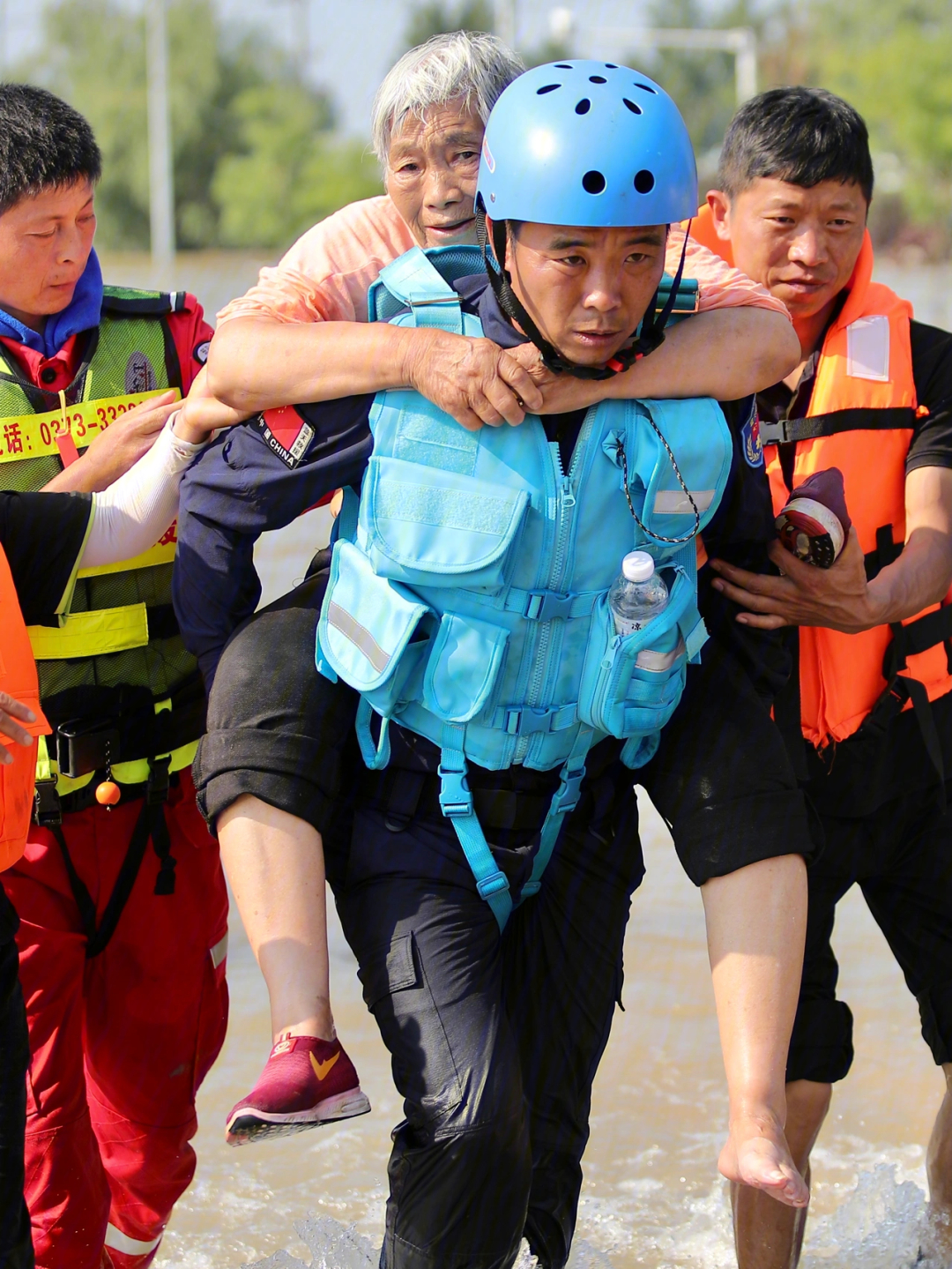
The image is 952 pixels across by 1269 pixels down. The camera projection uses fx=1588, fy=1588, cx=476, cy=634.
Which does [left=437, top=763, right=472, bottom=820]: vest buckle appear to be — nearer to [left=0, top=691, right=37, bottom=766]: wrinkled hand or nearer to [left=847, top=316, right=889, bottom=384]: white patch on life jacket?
[left=0, top=691, right=37, bottom=766]: wrinkled hand

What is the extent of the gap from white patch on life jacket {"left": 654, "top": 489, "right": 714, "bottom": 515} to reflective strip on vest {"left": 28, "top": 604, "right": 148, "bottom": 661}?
4.12 ft

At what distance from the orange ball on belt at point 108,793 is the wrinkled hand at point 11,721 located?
0.61 m

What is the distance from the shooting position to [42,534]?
2.93 meters

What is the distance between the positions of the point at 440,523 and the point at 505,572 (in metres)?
0.13

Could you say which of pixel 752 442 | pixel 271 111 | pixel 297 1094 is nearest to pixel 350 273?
pixel 752 442

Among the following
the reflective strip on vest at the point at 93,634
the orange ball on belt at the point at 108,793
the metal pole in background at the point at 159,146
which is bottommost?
the metal pole in background at the point at 159,146

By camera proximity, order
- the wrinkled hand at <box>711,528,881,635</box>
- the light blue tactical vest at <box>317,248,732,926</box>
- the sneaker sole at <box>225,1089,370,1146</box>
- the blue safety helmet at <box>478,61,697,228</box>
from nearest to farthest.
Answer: the sneaker sole at <box>225,1089,370,1146</box>
the blue safety helmet at <box>478,61,697,228</box>
the light blue tactical vest at <box>317,248,732,926</box>
the wrinkled hand at <box>711,528,881,635</box>

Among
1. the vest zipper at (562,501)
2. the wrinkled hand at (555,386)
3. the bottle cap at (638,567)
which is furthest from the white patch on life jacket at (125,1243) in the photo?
the wrinkled hand at (555,386)

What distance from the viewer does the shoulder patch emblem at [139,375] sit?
10.6 ft

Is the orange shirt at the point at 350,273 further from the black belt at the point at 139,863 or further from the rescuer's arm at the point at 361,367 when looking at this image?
the black belt at the point at 139,863

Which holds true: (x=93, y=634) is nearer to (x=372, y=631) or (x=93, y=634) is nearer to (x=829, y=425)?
(x=372, y=631)

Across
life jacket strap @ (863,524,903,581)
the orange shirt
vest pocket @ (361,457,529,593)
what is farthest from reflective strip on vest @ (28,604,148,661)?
life jacket strap @ (863,524,903,581)

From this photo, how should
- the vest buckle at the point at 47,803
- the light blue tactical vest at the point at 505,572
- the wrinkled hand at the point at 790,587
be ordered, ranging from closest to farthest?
the light blue tactical vest at the point at 505,572
the wrinkled hand at the point at 790,587
the vest buckle at the point at 47,803

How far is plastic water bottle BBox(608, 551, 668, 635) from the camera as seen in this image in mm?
2426
